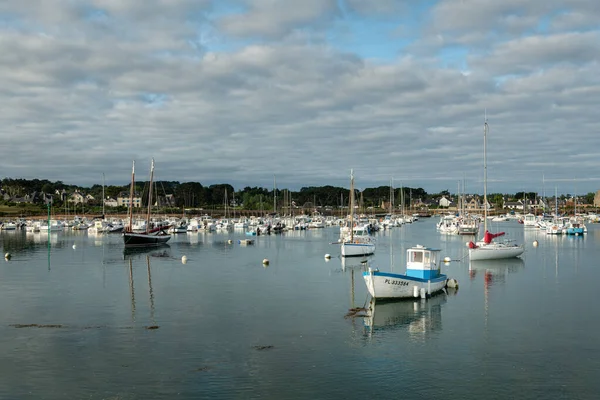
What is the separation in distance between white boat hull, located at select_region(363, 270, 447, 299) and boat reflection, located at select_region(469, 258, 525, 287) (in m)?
12.3

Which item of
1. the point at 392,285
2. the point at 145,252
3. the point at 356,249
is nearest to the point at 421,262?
the point at 392,285

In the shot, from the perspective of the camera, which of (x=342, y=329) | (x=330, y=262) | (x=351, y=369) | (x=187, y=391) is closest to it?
(x=187, y=391)

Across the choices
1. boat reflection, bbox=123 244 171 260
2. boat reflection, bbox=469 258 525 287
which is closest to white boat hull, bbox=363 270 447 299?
boat reflection, bbox=469 258 525 287

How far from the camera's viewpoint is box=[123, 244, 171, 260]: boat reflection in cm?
7897

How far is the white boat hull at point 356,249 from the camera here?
72.2 metres

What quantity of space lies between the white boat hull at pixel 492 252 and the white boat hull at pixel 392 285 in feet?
93.2

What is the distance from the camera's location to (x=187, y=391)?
22625 millimetres

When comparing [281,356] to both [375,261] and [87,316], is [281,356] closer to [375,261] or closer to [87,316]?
[87,316]

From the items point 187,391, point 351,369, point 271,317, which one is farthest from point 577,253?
point 187,391

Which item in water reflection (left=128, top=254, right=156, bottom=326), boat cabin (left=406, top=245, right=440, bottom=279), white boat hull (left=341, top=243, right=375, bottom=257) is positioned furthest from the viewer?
white boat hull (left=341, top=243, right=375, bottom=257)

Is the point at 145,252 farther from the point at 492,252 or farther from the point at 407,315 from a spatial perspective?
the point at 407,315

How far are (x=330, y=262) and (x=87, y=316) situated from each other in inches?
1430

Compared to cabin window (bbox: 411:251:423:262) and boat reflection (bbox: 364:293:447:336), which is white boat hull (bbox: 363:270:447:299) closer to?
boat reflection (bbox: 364:293:447:336)

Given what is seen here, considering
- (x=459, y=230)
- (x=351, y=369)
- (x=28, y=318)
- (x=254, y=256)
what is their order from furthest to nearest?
(x=459, y=230) < (x=254, y=256) < (x=28, y=318) < (x=351, y=369)
